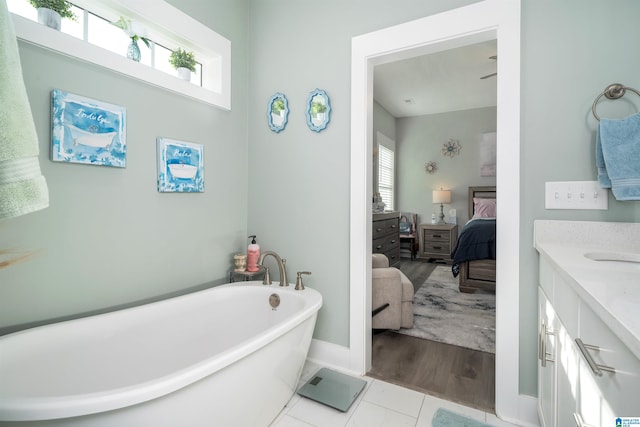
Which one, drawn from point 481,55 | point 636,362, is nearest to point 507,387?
point 636,362

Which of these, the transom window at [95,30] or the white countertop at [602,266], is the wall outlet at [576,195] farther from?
the transom window at [95,30]

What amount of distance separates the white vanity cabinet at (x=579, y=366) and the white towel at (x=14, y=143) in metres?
1.57

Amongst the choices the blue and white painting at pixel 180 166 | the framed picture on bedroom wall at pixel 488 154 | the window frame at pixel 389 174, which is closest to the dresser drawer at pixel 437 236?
the window frame at pixel 389 174

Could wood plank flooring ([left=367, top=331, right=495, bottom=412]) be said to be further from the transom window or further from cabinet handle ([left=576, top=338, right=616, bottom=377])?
the transom window

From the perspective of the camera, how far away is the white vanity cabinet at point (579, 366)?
1.86 feet

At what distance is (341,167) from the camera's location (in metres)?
2.14

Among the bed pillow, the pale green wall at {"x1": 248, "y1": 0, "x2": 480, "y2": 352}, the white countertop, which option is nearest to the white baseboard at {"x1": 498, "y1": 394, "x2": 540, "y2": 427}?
the white countertop

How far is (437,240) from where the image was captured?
5801 millimetres

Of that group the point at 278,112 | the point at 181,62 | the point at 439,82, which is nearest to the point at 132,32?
the point at 181,62

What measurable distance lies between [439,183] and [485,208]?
1.11m

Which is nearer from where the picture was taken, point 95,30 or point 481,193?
point 95,30

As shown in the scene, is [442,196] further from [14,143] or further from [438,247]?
[14,143]

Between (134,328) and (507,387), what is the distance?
193cm

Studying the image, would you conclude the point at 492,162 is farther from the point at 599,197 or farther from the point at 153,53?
the point at 153,53
